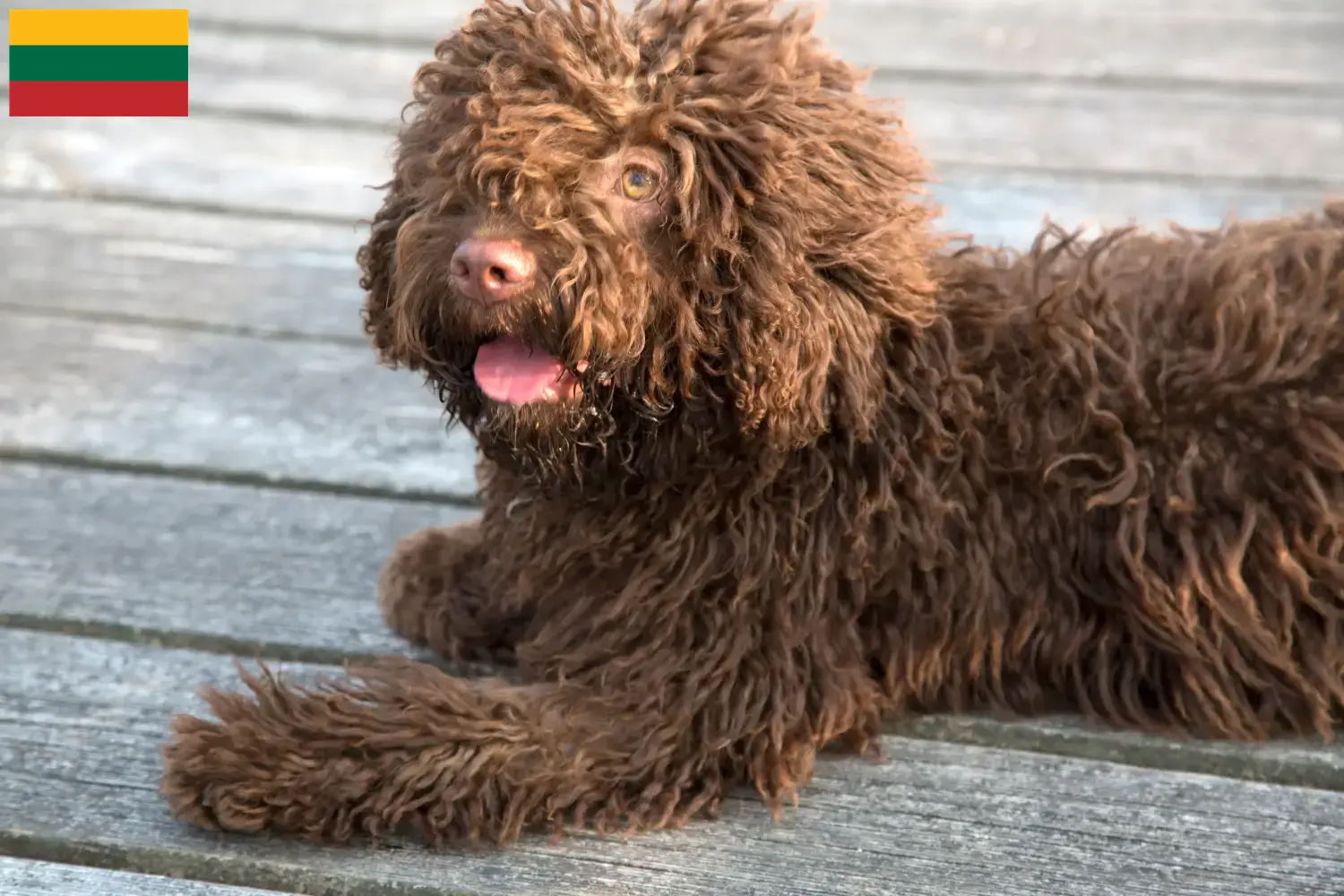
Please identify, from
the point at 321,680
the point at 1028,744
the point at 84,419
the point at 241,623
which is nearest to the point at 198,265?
the point at 84,419

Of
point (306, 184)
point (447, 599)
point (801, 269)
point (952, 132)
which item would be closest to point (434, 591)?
point (447, 599)

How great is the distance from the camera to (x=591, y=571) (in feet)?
7.79

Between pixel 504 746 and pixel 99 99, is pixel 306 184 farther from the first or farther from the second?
pixel 504 746

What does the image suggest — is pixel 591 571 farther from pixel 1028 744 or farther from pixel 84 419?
pixel 84 419

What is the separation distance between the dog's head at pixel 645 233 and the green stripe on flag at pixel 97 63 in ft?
9.60

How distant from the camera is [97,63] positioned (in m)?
4.77

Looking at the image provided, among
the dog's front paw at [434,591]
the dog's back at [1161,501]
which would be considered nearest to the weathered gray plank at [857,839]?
the dog's back at [1161,501]

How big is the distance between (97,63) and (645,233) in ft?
10.8

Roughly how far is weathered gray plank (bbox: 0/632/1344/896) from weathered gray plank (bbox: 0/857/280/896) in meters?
0.03

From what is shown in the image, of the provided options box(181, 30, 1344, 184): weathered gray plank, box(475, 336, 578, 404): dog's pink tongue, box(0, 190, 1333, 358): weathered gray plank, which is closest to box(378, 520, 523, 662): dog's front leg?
box(475, 336, 578, 404): dog's pink tongue

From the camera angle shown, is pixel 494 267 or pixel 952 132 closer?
pixel 494 267

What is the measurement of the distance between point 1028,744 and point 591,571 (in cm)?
70

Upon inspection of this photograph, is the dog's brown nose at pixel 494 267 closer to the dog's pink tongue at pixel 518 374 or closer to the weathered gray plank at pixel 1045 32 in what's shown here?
the dog's pink tongue at pixel 518 374

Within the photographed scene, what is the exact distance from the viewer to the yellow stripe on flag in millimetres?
4805
